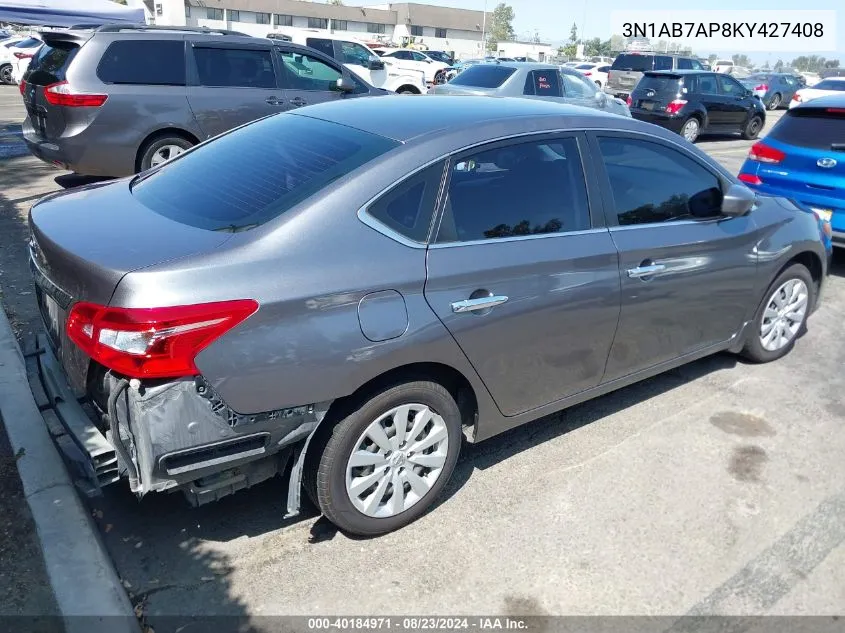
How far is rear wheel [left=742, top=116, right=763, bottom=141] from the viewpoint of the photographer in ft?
59.3

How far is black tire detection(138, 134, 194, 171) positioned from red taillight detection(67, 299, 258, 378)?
6.01m

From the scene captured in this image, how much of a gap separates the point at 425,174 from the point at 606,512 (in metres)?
1.79

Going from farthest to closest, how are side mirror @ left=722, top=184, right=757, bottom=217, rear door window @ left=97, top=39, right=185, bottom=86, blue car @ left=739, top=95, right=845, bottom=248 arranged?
1. rear door window @ left=97, top=39, right=185, bottom=86
2. blue car @ left=739, top=95, right=845, bottom=248
3. side mirror @ left=722, top=184, right=757, bottom=217

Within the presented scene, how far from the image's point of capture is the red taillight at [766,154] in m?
7.08

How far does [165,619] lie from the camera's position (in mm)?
2744

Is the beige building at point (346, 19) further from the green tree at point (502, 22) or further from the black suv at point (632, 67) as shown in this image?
the black suv at point (632, 67)

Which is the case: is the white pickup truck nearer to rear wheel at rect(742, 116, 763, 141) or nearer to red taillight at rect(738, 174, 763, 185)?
rear wheel at rect(742, 116, 763, 141)

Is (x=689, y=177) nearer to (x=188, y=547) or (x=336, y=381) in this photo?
(x=336, y=381)

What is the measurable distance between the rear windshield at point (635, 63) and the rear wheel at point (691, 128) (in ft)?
26.8

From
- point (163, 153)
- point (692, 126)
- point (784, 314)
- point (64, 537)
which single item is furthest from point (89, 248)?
point (692, 126)

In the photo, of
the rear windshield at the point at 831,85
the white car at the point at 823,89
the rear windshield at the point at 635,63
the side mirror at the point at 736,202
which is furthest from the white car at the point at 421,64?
the side mirror at the point at 736,202

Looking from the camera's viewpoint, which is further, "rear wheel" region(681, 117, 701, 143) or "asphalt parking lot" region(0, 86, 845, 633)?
"rear wheel" region(681, 117, 701, 143)

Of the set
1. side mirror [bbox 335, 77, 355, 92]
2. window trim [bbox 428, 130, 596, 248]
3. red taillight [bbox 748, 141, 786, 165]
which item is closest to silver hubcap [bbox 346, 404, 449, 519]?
window trim [bbox 428, 130, 596, 248]

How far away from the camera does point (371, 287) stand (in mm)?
2812
